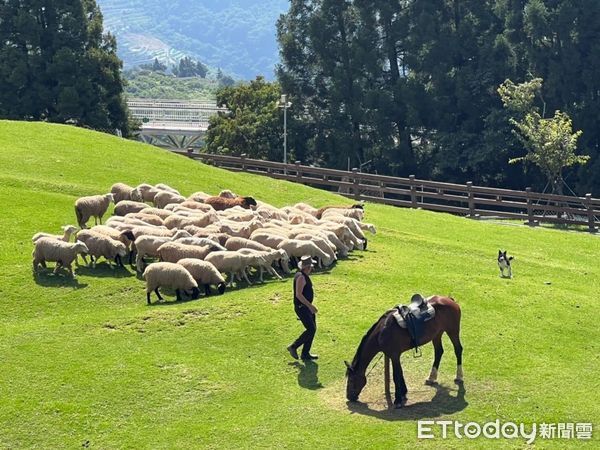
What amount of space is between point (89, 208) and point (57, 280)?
4.82 m

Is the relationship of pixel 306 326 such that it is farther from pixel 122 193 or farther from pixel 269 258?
pixel 122 193

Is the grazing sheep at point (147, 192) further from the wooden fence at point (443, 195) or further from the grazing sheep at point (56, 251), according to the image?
the wooden fence at point (443, 195)

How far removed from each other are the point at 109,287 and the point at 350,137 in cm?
4248

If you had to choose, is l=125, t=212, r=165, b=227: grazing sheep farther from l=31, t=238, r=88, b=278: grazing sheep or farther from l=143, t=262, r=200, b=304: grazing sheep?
l=143, t=262, r=200, b=304: grazing sheep

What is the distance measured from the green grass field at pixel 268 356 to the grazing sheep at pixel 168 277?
0.53 meters

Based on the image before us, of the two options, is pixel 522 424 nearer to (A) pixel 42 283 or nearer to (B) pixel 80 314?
(B) pixel 80 314

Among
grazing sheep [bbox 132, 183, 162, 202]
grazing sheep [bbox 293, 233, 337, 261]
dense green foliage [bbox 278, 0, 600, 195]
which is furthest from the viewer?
dense green foliage [bbox 278, 0, 600, 195]

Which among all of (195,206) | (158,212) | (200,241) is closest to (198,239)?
(200,241)

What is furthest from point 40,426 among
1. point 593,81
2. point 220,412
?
point 593,81

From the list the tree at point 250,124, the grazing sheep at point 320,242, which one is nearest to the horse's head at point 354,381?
the grazing sheep at point 320,242

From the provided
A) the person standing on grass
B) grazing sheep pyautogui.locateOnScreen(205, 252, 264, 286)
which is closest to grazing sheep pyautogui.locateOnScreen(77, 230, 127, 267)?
grazing sheep pyautogui.locateOnScreen(205, 252, 264, 286)

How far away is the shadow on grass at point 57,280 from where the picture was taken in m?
21.9

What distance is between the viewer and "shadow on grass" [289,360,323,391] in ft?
54.3

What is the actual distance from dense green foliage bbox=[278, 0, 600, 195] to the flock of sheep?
102ft
